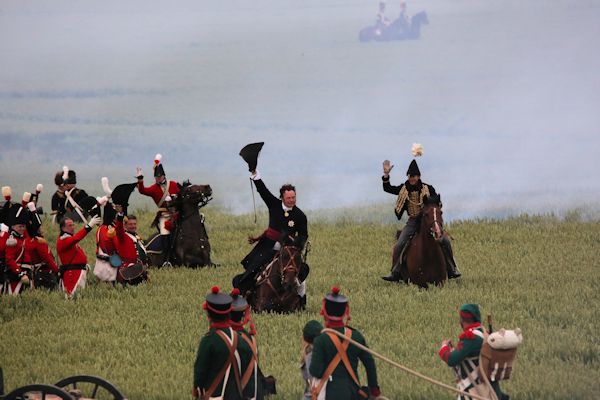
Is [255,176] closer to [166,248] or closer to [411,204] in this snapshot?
[411,204]

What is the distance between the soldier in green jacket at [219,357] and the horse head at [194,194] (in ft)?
33.5

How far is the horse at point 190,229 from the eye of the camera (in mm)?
21281

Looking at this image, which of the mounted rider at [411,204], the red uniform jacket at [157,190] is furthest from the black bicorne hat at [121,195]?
the mounted rider at [411,204]

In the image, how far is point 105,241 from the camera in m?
19.5

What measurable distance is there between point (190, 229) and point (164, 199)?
699mm

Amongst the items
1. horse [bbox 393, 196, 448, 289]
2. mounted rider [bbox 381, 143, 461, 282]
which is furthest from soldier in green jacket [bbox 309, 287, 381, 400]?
mounted rider [bbox 381, 143, 461, 282]

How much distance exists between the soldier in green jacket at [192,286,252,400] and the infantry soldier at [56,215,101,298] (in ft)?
25.4

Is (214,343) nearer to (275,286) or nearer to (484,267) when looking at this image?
(275,286)

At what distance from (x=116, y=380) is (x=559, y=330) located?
578 centimetres

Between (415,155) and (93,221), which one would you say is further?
(415,155)

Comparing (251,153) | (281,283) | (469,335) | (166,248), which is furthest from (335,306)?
(166,248)

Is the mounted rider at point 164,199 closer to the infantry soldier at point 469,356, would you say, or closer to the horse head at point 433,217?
the horse head at point 433,217

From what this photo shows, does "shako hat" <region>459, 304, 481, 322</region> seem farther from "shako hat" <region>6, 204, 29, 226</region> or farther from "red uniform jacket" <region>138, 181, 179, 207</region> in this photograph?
"red uniform jacket" <region>138, 181, 179, 207</region>

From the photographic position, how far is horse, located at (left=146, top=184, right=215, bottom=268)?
21.3 m
